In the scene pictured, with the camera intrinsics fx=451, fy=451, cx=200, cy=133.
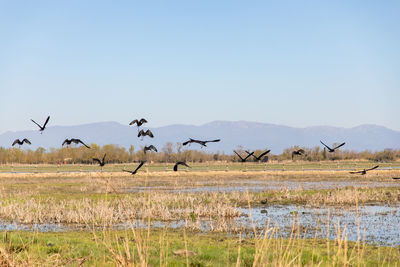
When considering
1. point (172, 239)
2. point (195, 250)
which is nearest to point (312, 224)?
point (172, 239)

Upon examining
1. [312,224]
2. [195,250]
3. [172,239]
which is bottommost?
[312,224]

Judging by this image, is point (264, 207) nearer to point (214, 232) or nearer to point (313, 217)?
point (313, 217)

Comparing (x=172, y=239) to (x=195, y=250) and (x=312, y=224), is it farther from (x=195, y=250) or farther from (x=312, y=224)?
(x=312, y=224)

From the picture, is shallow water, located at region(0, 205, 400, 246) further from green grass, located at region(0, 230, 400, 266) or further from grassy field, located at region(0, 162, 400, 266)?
green grass, located at region(0, 230, 400, 266)

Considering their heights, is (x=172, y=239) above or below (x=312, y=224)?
above

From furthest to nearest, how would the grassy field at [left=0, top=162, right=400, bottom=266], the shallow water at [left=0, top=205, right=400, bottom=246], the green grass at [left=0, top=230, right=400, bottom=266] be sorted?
the shallow water at [left=0, top=205, right=400, bottom=246] < the green grass at [left=0, top=230, right=400, bottom=266] < the grassy field at [left=0, top=162, right=400, bottom=266]

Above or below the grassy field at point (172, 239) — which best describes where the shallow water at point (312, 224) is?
below

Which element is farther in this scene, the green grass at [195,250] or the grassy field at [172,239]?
the green grass at [195,250]

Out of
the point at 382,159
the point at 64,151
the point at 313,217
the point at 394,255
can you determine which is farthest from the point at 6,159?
the point at 394,255

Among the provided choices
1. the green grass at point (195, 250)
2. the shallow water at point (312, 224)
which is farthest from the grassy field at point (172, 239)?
the shallow water at point (312, 224)

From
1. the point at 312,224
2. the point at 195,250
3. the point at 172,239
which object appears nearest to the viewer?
the point at 195,250

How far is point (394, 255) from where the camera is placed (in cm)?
1349

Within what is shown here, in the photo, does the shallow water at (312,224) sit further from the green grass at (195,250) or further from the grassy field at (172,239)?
the green grass at (195,250)

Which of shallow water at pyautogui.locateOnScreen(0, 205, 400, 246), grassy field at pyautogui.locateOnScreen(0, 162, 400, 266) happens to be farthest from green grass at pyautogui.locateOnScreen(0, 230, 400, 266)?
shallow water at pyautogui.locateOnScreen(0, 205, 400, 246)
